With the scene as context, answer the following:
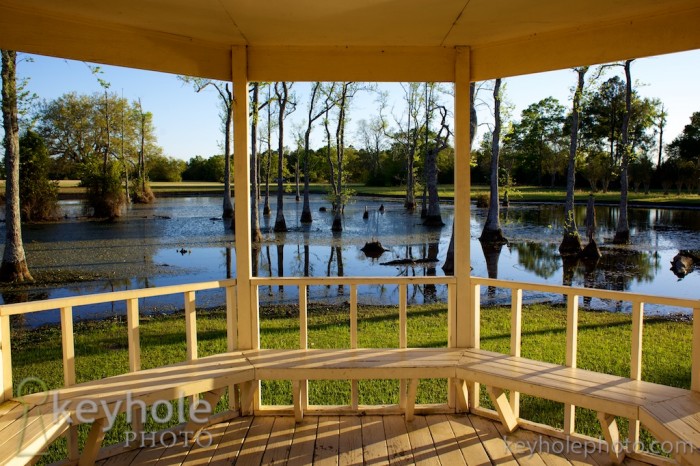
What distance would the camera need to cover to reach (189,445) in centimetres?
295

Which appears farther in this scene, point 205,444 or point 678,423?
point 205,444

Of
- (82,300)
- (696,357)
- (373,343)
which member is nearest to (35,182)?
(373,343)

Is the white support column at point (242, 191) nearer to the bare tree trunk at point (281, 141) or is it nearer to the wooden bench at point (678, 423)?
the wooden bench at point (678, 423)

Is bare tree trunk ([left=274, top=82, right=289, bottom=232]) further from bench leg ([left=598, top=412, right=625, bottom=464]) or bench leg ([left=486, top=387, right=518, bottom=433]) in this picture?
bench leg ([left=598, top=412, right=625, bottom=464])

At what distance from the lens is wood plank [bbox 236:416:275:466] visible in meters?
2.78

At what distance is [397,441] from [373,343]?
126 inches

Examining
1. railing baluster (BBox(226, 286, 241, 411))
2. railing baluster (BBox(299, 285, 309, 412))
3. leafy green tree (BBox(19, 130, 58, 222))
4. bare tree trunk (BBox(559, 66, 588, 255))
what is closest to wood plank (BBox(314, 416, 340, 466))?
railing baluster (BBox(299, 285, 309, 412))

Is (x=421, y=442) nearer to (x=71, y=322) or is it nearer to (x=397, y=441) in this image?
(x=397, y=441)

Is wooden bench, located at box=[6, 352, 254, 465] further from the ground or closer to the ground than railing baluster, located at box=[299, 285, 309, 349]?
closer to the ground

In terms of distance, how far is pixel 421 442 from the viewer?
297cm

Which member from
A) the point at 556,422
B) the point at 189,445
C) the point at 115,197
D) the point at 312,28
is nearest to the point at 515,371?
the point at 556,422

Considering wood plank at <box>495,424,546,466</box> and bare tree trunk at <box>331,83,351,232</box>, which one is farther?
bare tree trunk at <box>331,83,351,232</box>

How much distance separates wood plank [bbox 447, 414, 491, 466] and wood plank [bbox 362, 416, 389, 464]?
1.40 feet

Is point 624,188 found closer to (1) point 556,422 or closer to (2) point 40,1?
(1) point 556,422
